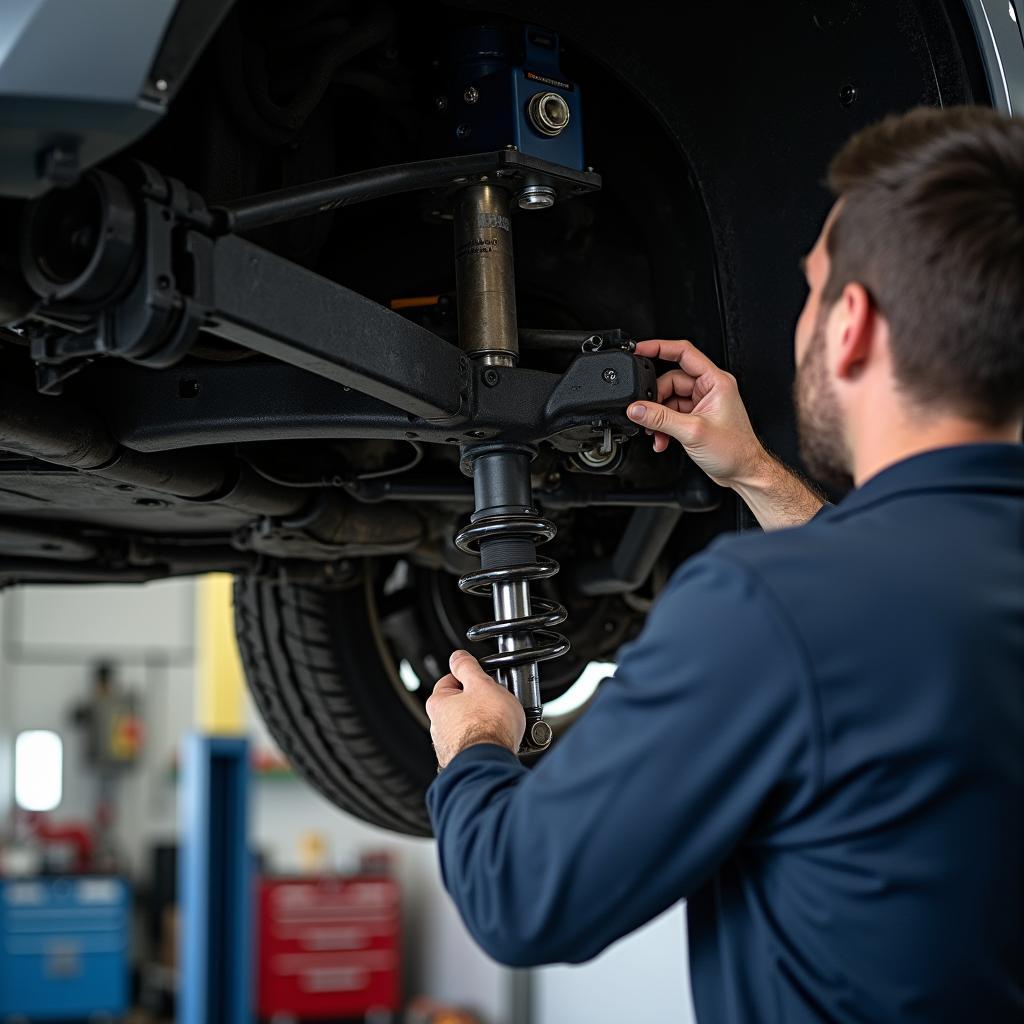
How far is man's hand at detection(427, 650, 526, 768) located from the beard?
316mm

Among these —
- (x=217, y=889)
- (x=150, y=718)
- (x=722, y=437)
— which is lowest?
(x=217, y=889)

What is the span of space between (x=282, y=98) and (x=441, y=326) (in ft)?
A: 1.00

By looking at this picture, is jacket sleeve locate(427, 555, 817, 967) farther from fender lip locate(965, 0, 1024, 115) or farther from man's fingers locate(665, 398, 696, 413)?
fender lip locate(965, 0, 1024, 115)

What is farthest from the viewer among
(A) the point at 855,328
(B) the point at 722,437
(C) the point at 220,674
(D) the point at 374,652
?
(C) the point at 220,674

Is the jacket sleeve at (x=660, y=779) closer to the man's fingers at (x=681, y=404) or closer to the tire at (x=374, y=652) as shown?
the man's fingers at (x=681, y=404)

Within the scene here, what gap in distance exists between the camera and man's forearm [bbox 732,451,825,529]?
1439mm

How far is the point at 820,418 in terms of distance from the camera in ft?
3.21

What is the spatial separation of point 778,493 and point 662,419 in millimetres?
172

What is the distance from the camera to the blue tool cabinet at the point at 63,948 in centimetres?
687

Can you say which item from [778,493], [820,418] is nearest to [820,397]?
[820,418]

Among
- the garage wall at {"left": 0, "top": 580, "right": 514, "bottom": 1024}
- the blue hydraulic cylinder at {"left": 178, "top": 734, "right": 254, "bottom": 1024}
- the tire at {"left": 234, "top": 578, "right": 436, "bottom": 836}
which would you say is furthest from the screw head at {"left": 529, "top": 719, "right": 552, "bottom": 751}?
the garage wall at {"left": 0, "top": 580, "right": 514, "bottom": 1024}

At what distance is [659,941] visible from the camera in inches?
193

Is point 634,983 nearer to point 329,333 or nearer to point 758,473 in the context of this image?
point 758,473

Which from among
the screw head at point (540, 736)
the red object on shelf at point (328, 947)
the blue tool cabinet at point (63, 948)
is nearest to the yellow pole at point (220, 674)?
the blue tool cabinet at point (63, 948)
